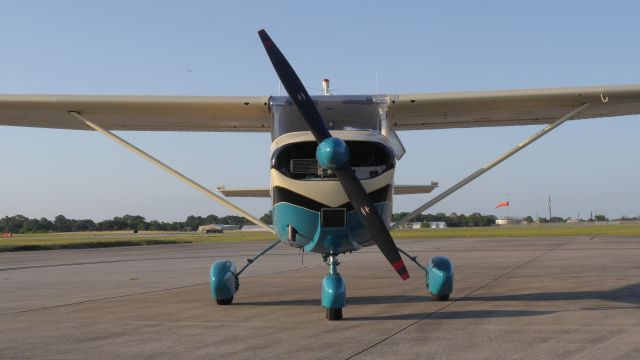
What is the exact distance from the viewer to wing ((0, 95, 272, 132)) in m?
8.87

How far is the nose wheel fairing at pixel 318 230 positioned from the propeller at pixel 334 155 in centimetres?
25

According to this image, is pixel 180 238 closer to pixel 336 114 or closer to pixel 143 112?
pixel 143 112

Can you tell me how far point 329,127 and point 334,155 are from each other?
1622 mm

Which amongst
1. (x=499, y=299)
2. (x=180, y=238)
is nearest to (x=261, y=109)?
(x=499, y=299)

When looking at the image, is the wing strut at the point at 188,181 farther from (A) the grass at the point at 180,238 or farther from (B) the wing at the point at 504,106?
(A) the grass at the point at 180,238

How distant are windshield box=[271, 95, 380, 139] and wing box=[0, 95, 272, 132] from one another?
Result: 2.31ft

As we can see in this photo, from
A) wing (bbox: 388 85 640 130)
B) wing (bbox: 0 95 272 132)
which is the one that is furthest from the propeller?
wing (bbox: 388 85 640 130)

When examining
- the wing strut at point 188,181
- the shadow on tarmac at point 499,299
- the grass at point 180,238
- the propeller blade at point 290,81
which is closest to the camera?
the propeller blade at point 290,81

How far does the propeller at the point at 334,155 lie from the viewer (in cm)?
604

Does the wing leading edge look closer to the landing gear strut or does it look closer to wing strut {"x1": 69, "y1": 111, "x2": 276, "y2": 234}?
wing strut {"x1": 69, "y1": 111, "x2": 276, "y2": 234}

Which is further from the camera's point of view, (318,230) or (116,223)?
(116,223)

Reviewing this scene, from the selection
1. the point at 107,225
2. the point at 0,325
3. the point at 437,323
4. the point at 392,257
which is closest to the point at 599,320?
the point at 437,323

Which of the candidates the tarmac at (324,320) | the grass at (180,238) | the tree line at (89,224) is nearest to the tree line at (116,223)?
the tree line at (89,224)

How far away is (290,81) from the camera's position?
6.91m
